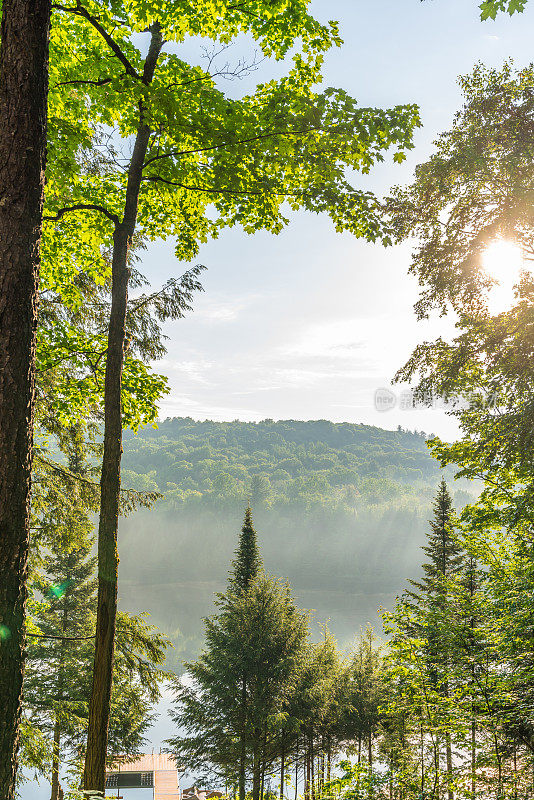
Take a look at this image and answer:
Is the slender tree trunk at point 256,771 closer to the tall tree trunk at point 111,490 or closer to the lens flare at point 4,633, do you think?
the tall tree trunk at point 111,490

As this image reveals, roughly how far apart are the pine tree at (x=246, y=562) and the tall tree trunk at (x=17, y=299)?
1767 cm

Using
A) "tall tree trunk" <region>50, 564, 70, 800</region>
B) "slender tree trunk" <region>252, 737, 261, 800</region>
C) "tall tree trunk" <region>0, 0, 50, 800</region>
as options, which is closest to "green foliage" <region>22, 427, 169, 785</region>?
"tall tree trunk" <region>50, 564, 70, 800</region>

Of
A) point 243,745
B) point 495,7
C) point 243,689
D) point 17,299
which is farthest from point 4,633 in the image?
point 243,745

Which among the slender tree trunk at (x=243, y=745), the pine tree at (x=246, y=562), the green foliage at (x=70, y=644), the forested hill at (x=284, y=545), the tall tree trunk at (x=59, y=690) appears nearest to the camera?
the green foliage at (x=70, y=644)

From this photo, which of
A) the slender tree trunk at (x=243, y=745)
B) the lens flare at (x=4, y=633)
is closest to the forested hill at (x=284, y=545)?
the slender tree trunk at (x=243, y=745)

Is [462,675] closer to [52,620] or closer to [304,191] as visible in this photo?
[304,191]

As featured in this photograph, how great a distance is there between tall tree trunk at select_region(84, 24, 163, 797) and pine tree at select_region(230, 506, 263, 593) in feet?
50.1

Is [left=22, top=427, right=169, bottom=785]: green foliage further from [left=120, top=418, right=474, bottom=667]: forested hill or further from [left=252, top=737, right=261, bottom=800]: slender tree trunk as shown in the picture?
[left=120, top=418, right=474, bottom=667]: forested hill

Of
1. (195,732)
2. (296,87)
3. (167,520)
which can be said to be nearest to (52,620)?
(195,732)

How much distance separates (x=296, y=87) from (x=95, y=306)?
4762 millimetres

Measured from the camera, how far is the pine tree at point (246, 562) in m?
19.6

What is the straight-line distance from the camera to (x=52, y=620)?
18.5m

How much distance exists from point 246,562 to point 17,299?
61.5 ft

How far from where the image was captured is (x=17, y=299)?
264 cm
